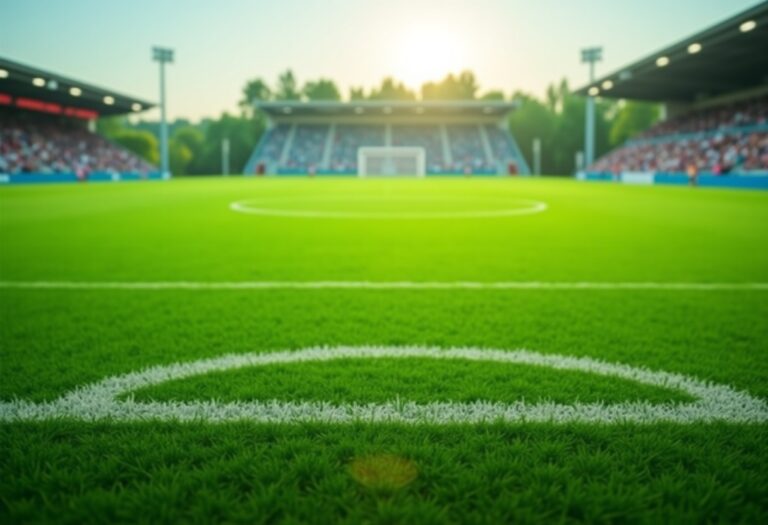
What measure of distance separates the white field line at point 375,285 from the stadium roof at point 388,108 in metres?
58.9

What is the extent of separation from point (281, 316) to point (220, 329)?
51 centimetres

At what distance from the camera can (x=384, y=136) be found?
6969cm

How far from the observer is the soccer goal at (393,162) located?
6462cm

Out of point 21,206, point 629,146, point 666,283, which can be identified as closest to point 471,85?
point 629,146

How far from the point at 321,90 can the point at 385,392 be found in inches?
4168

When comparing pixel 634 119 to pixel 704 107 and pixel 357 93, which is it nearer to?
pixel 704 107

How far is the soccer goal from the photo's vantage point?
64.6m

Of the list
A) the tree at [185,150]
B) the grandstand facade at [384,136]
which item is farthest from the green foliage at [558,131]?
the tree at [185,150]

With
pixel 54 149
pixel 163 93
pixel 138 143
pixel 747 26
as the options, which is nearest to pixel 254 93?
pixel 138 143

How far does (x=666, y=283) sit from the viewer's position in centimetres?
554

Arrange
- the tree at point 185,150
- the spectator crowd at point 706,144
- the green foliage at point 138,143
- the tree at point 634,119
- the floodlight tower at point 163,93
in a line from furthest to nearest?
the tree at point 185,150, the green foliage at point 138,143, the tree at point 634,119, the floodlight tower at point 163,93, the spectator crowd at point 706,144

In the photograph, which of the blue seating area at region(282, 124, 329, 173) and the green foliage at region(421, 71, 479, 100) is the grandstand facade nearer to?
the blue seating area at region(282, 124, 329, 173)

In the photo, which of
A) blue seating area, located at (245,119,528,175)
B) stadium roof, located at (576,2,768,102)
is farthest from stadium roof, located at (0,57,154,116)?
stadium roof, located at (576,2,768,102)

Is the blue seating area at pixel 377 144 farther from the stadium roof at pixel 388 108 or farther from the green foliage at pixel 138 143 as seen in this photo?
the green foliage at pixel 138 143
